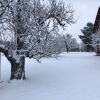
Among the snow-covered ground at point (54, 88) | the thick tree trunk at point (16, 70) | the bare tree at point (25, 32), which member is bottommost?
the snow-covered ground at point (54, 88)

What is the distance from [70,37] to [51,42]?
2277 inches

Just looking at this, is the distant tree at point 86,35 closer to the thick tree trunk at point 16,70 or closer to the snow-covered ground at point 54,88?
the snow-covered ground at point 54,88

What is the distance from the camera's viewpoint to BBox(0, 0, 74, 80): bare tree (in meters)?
13.0

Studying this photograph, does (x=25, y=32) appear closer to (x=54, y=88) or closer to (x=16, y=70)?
(x=16, y=70)

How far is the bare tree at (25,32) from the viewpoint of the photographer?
13.0 metres

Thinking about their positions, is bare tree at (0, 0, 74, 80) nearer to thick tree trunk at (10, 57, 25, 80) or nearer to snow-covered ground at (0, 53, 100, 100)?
thick tree trunk at (10, 57, 25, 80)

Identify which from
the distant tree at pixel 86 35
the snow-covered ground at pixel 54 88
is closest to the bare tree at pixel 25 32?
the snow-covered ground at pixel 54 88

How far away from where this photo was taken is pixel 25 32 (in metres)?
13.3

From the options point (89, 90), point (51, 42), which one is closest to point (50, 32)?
point (51, 42)

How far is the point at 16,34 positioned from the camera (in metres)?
13.2

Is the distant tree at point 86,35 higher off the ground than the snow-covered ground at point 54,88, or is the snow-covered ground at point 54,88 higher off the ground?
the distant tree at point 86,35

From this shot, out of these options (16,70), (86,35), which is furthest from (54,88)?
(86,35)

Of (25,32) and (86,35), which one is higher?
(86,35)

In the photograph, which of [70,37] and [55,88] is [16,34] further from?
[70,37]
